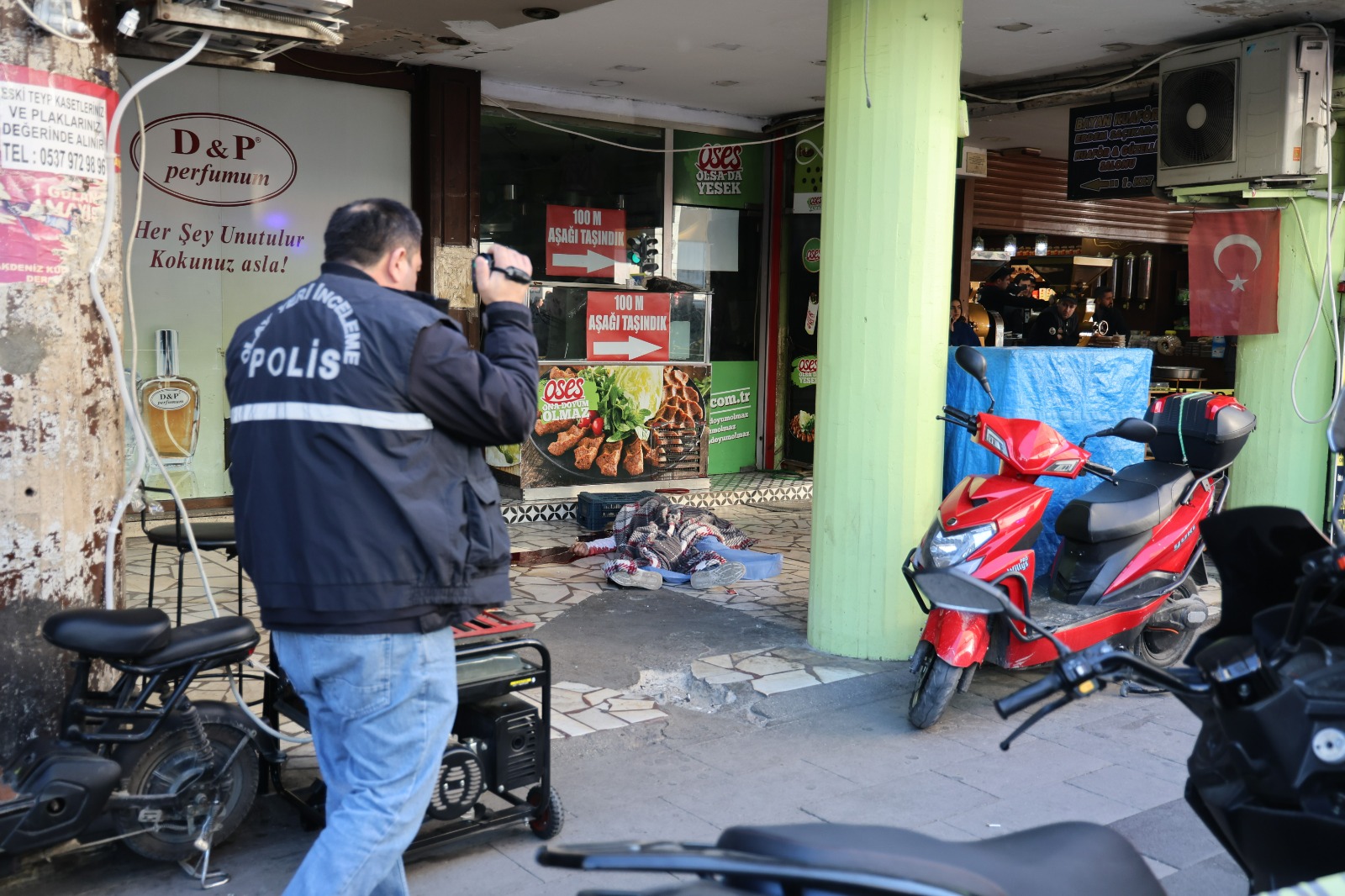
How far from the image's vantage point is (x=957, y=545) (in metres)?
4.88

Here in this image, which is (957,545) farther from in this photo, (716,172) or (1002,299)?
(1002,299)

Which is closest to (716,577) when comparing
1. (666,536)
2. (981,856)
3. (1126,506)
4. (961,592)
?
(666,536)

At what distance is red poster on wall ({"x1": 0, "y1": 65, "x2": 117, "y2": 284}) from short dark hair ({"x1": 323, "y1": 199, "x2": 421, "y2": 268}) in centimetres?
107

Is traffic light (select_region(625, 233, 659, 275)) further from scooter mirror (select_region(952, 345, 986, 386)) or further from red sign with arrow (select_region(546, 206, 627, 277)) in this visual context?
scooter mirror (select_region(952, 345, 986, 386))

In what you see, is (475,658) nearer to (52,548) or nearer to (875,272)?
(52,548)

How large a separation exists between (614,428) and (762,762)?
5452 mm

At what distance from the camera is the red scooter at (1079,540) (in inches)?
192

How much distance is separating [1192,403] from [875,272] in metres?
1.60

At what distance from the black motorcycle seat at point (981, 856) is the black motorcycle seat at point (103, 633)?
7.19 ft

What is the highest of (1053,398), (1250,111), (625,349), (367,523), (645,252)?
(1250,111)

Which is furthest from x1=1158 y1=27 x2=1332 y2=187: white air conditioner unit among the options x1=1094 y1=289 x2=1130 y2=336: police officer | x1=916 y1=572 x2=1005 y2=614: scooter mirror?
x1=916 y1=572 x2=1005 y2=614: scooter mirror

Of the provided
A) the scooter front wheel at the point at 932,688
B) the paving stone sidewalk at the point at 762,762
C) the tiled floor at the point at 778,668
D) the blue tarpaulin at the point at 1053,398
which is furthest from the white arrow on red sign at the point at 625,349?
the scooter front wheel at the point at 932,688

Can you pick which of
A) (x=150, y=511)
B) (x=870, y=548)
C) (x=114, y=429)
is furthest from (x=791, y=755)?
(x=150, y=511)

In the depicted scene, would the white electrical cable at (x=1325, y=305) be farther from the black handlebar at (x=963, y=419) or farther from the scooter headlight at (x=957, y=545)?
the scooter headlight at (x=957, y=545)
